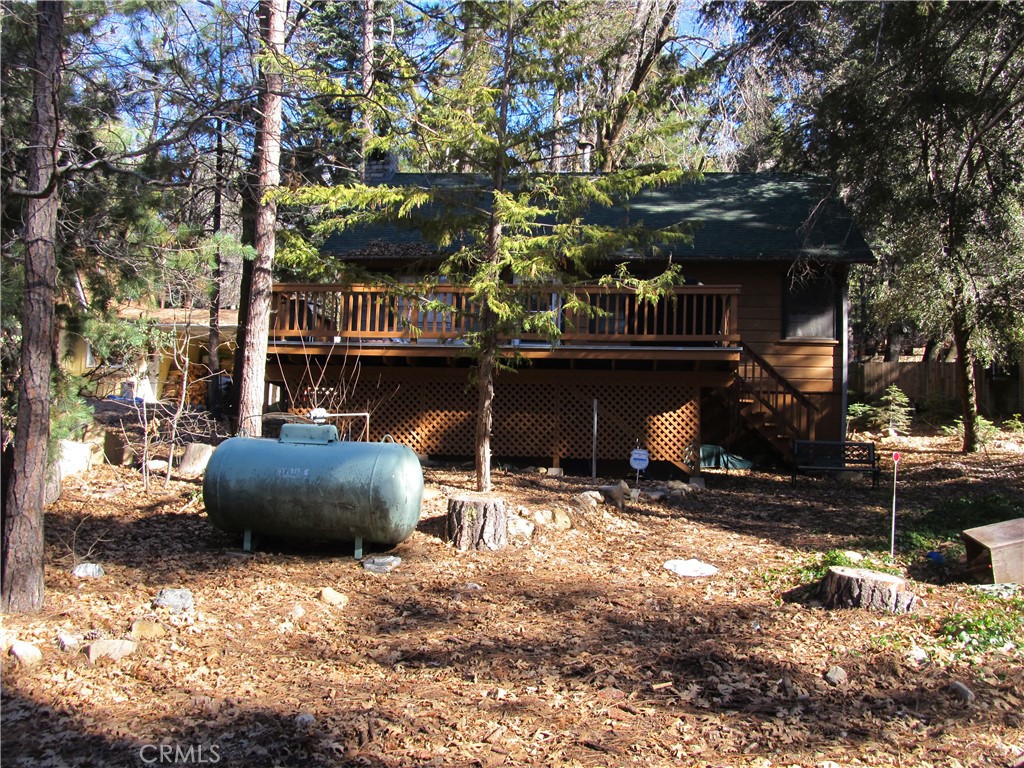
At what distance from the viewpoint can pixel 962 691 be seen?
4.81 m

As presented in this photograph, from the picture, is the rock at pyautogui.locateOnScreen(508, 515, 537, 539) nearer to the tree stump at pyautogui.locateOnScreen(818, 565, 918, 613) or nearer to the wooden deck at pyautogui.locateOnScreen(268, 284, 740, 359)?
the tree stump at pyautogui.locateOnScreen(818, 565, 918, 613)

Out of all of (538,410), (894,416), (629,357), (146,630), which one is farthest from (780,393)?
(146,630)

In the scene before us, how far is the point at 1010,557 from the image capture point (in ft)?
22.0

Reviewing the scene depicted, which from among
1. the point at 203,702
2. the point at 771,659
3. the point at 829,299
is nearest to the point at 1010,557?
the point at 771,659

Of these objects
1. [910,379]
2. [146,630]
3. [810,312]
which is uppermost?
[810,312]

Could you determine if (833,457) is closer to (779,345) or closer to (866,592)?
(779,345)

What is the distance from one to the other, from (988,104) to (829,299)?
461 cm

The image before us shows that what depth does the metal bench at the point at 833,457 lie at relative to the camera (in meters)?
13.3

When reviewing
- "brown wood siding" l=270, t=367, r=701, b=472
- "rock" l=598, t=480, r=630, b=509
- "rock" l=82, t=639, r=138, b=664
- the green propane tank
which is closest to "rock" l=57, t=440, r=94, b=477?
"brown wood siding" l=270, t=367, r=701, b=472

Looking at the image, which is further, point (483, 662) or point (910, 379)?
point (910, 379)

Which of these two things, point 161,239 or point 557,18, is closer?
point 161,239

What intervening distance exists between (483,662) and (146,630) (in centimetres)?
222

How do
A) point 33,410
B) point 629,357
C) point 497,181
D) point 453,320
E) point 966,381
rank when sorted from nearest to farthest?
1. point 33,410
2. point 497,181
3. point 629,357
4. point 453,320
5. point 966,381

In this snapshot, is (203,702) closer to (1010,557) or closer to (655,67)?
(1010,557)
